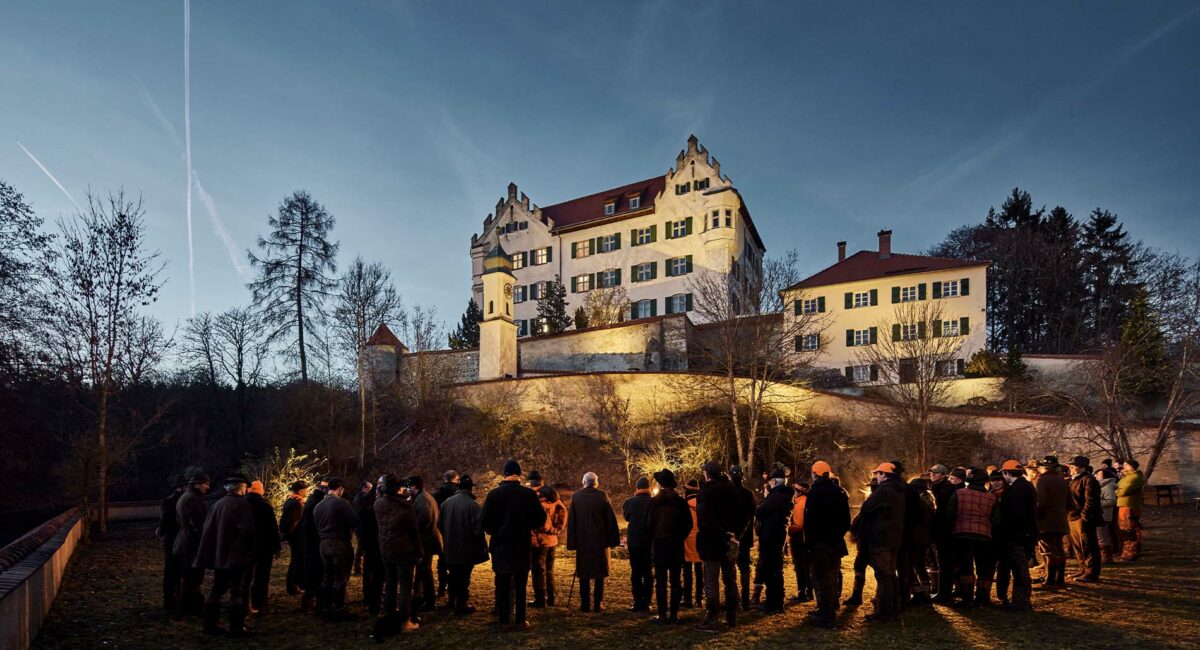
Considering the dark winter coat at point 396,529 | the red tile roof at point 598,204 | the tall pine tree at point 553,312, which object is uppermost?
the red tile roof at point 598,204

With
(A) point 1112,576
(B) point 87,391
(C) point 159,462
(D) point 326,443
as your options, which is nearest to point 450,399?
(D) point 326,443

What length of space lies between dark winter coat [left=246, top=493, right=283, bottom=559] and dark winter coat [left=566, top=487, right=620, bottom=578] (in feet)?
11.7

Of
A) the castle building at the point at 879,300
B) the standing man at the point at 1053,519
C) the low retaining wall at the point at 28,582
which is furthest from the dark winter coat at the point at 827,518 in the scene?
the castle building at the point at 879,300

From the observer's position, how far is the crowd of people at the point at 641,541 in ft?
26.0

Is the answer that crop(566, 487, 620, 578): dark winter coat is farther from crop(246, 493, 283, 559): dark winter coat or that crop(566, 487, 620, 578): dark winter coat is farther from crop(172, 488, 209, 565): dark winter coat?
crop(172, 488, 209, 565): dark winter coat

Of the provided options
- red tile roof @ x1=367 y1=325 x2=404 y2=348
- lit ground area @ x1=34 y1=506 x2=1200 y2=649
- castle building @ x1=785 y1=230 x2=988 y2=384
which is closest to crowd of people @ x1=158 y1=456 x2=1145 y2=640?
lit ground area @ x1=34 y1=506 x2=1200 y2=649

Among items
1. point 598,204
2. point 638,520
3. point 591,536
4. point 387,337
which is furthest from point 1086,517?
point 598,204

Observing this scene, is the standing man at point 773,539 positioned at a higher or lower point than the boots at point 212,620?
higher

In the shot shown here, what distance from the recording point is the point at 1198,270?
21.7 meters

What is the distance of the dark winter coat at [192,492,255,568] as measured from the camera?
7.77 metres

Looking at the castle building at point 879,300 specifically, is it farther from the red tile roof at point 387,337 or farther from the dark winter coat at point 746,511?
the dark winter coat at point 746,511

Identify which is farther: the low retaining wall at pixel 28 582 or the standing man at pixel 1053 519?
the standing man at pixel 1053 519

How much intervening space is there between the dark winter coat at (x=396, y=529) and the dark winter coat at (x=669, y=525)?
9.01 ft

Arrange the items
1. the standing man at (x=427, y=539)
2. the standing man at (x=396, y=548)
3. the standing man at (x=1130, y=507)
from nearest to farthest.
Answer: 1. the standing man at (x=396, y=548)
2. the standing man at (x=427, y=539)
3. the standing man at (x=1130, y=507)
